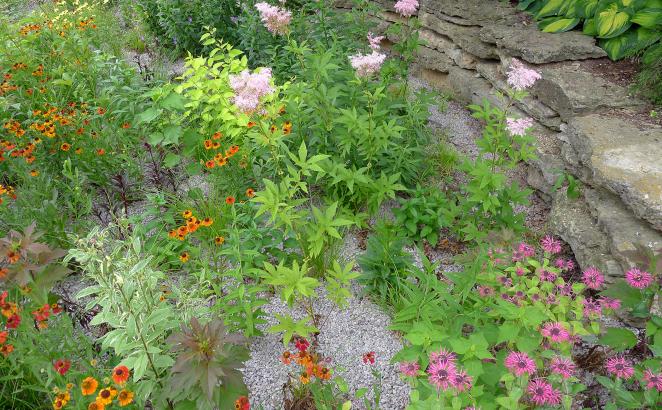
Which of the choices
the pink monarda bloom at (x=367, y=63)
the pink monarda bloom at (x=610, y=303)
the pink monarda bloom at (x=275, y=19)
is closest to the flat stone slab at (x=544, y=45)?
the pink monarda bloom at (x=367, y=63)

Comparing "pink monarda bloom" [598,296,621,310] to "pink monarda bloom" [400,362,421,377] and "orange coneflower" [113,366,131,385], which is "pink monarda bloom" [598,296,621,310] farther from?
"orange coneflower" [113,366,131,385]

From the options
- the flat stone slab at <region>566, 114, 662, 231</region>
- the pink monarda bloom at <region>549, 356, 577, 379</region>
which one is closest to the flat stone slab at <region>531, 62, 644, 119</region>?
the flat stone slab at <region>566, 114, 662, 231</region>

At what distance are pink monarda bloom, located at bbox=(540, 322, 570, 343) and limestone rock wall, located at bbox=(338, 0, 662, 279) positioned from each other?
1.46 feet

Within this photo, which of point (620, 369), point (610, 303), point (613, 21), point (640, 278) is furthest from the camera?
point (613, 21)

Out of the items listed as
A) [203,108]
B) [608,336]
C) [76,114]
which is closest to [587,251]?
[608,336]

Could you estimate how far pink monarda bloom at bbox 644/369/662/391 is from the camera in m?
1.56

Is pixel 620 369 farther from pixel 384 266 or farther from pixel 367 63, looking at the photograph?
pixel 367 63

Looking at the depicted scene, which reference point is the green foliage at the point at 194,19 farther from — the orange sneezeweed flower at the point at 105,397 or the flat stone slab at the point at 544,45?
the orange sneezeweed flower at the point at 105,397

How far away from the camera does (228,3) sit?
4922 mm

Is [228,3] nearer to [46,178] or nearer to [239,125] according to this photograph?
[239,125]

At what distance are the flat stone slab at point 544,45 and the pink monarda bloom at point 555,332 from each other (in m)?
2.59

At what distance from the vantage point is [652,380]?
5.20 ft

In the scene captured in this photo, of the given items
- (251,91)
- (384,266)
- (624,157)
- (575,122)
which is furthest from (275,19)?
(624,157)

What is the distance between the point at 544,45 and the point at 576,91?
2.00 feet
